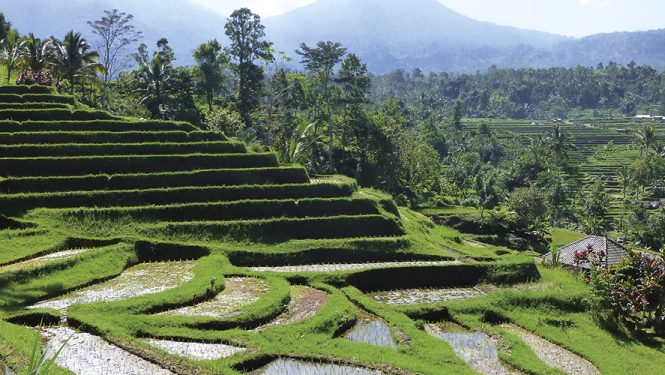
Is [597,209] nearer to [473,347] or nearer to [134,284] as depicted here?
[473,347]

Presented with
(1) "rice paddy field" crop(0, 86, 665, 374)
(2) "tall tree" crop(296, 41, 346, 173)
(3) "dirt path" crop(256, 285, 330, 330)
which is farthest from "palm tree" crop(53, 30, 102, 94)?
(3) "dirt path" crop(256, 285, 330, 330)

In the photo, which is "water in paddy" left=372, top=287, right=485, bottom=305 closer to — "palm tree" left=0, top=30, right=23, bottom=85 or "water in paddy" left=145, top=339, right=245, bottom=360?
"water in paddy" left=145, top=339, right=245, bottom=360

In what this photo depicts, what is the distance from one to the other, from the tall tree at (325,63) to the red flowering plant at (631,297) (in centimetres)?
2705

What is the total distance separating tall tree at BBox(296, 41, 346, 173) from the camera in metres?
44.5

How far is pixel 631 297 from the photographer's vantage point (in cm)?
1884

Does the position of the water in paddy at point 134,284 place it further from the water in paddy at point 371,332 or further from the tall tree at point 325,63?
the tall tree at point 325,63

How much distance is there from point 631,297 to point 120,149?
20558 millimetres

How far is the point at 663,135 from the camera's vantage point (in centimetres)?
8838

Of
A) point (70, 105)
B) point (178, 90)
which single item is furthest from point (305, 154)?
point (70, 105)

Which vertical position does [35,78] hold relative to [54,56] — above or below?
below

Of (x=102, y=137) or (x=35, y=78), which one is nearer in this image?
(x=102, y=137)

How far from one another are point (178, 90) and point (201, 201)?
23.2 m

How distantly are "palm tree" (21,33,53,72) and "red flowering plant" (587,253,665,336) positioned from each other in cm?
3200

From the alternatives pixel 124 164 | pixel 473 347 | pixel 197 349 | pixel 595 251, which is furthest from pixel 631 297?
pixel 124 164
